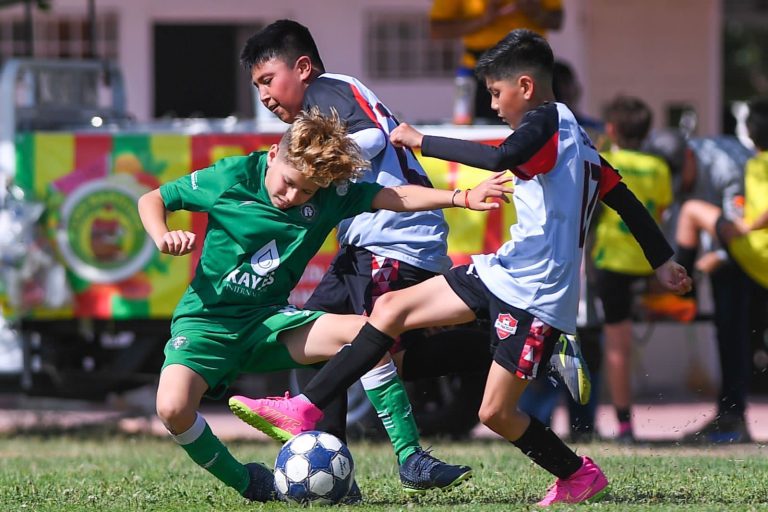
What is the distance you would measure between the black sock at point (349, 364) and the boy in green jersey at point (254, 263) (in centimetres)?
3

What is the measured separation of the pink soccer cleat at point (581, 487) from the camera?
226 inches

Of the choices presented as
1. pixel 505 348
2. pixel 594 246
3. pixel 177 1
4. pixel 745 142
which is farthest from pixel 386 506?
pixel 177 1

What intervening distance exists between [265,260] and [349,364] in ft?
1.64

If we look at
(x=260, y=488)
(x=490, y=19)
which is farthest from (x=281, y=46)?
(x=490, y=19)

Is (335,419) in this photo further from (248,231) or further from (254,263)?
(248,231)

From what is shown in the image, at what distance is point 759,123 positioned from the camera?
31.2 ft

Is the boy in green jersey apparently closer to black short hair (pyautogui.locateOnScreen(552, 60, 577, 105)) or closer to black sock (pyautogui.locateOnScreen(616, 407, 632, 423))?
black short hair (pyautogui.locateOnScreen(552, 60, 577, 105))

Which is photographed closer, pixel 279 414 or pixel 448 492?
pixel 279 414

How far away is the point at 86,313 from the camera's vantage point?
958 centimetres

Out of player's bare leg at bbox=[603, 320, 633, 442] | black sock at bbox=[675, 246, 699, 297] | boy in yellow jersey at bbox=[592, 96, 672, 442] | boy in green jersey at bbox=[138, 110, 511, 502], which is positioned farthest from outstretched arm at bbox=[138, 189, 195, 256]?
black sock at bbox=[675, 246, 699, 297]

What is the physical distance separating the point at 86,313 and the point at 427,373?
371 centimetres

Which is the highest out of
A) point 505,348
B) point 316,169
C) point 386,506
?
point 316,169

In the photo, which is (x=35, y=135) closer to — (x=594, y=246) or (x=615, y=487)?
(x=594, y=246)

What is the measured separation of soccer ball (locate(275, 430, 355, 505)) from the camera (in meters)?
5.63
